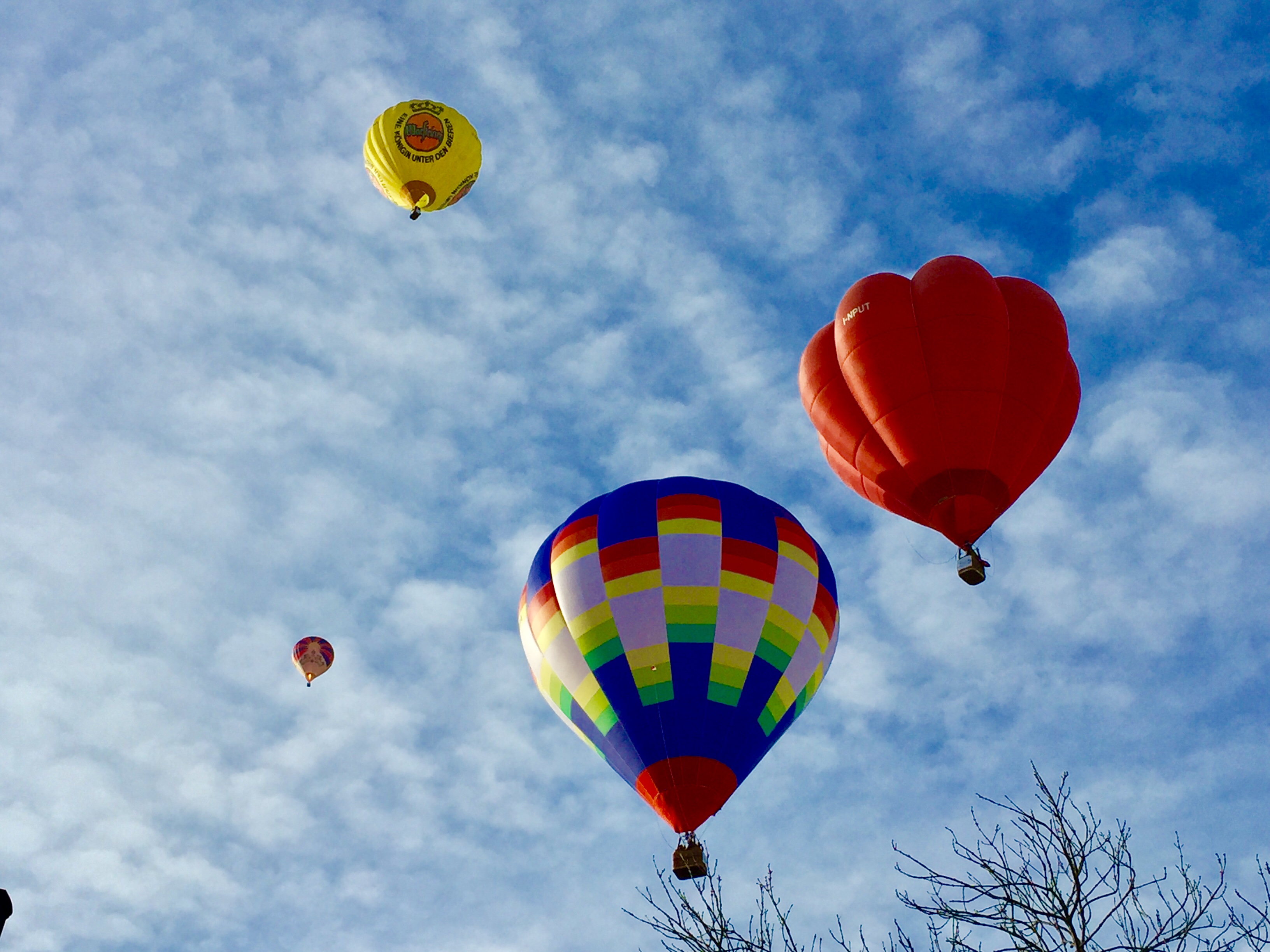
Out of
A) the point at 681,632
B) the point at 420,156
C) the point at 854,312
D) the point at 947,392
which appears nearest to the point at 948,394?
the point at 947,392

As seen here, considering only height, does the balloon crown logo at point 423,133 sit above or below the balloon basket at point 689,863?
above

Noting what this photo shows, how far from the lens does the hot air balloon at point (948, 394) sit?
66.6ft

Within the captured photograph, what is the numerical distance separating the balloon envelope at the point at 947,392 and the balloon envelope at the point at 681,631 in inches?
73.9

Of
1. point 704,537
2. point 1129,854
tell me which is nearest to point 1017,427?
point 704,537

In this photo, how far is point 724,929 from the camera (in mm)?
10828

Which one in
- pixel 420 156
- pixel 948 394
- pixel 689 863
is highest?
pixel 420 156

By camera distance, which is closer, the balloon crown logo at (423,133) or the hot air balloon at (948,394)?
the hot air balloon at (948,394)

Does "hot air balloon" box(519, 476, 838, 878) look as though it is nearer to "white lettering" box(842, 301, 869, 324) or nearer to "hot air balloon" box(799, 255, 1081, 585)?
"hot air balloon" box(799, 255, 1081, 585)

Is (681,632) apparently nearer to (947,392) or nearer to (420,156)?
(947,392)

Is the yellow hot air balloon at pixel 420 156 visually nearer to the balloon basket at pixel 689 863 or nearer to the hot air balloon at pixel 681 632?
the hot air balloon at pixel 681 632

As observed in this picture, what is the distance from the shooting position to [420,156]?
27.8 metres

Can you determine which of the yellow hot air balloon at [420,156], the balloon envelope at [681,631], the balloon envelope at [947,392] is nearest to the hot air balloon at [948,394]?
the balloon envelope at [947,392]

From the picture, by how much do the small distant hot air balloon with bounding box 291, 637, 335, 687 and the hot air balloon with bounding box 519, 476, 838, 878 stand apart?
1069 centimetres

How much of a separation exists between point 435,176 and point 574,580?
31.9ft
